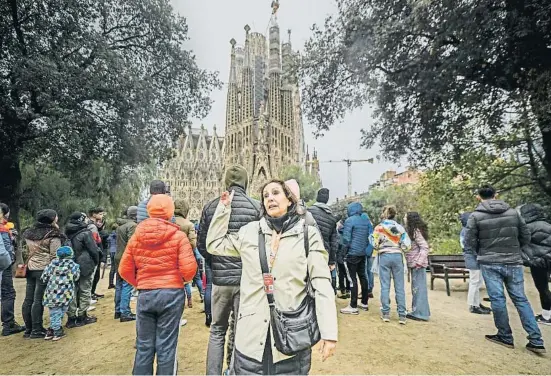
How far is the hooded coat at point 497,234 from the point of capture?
4.04 m

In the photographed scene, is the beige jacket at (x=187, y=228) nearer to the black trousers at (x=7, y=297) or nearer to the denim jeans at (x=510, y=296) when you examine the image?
the black trousers at (x=7, y=297)

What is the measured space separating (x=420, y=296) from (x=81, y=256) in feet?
18.7

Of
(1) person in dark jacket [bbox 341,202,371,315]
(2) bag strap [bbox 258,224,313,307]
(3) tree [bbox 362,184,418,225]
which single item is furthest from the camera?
(3) tree [bbox 362,184,418,225]

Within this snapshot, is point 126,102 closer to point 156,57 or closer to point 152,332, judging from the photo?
point 156,57

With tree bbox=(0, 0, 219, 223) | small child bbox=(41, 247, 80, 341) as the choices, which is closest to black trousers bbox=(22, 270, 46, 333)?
small child bbox=(41, 247, 80, 341)

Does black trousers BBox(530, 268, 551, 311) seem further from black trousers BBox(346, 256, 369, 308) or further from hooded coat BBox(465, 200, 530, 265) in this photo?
black trousers BBox(346, 256, 369, 308)

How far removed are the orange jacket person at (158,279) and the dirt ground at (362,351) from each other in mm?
874

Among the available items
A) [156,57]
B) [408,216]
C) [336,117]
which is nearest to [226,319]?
[408,216]

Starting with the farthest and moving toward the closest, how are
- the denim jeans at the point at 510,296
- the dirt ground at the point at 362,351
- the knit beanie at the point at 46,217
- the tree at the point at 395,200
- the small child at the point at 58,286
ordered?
1. the tree at the point at 395,200
2. the knit beanie at the point at 46,217
3. the small child at the point at 58,286
4. the denim jeans at the point at 510,296
5. the dirt ground at the point at 362,351

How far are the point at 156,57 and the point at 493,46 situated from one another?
11883 mm

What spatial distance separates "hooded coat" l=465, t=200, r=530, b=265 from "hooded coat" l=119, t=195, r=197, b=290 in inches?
151

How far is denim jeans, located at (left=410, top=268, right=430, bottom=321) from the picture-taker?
526cm

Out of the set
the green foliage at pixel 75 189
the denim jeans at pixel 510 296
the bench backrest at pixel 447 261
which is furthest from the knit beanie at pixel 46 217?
the green foliage at pixel 75 189

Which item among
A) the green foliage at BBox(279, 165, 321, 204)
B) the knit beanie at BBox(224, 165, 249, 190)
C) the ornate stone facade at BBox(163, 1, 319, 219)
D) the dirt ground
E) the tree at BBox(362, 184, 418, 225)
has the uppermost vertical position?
the ornate stone facade at BBox(163, 1, 319, 219)
